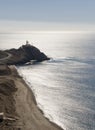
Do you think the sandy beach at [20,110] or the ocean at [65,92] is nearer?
the sandy beach at [20,110]

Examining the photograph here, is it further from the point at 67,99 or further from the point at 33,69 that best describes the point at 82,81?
the point at 33,69

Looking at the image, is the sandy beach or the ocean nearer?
the sandy beach

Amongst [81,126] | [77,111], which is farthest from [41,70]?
[81,126]

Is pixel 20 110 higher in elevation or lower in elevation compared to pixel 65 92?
higher

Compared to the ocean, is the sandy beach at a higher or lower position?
higher

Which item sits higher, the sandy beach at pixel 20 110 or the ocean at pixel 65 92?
the sandy beach at pixel 20 110

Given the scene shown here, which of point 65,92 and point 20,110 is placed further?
→ point 65,92

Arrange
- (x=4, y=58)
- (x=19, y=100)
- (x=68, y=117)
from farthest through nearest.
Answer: (x=4, y=58) → (x=19, y=100) → (x=68, y=117)

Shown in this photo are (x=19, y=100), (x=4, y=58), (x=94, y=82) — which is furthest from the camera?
(x=4, y=58)
